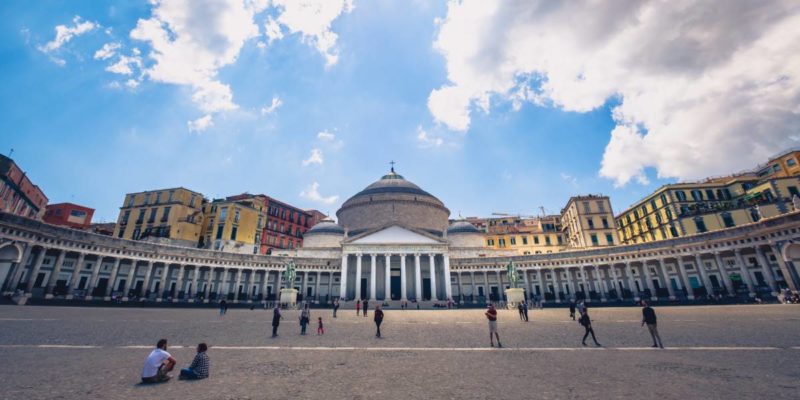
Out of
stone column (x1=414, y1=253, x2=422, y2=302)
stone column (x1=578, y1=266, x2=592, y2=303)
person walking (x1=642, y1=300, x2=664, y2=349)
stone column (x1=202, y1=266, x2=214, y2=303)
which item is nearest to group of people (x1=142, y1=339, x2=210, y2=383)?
person walking (x1=642, y1=300, x2=664, y2=349)

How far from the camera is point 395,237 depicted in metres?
44.3

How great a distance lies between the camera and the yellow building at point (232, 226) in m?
47.1

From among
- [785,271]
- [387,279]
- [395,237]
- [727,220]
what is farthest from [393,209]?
[727,220]

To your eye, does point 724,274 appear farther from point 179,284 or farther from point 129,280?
point 129,280

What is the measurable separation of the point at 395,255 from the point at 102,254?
102 ft

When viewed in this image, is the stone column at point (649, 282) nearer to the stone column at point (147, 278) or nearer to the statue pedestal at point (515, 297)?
the statue pedestal at point (515, 297)

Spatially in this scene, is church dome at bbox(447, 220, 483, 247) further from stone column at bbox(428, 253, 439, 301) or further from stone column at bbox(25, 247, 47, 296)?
stone column at bbox(25, 247, 47, 296)

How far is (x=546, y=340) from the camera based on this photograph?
12.1 meters

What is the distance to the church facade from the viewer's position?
28547 millimetres

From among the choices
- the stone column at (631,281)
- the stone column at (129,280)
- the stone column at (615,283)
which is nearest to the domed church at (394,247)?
the stone column at (615,283)

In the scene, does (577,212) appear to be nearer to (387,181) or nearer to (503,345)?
(387,181)

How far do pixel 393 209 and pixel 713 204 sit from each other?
45.0m

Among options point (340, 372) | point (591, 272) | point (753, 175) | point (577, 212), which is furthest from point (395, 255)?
point (753, 175)

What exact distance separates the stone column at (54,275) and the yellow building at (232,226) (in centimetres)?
1714
